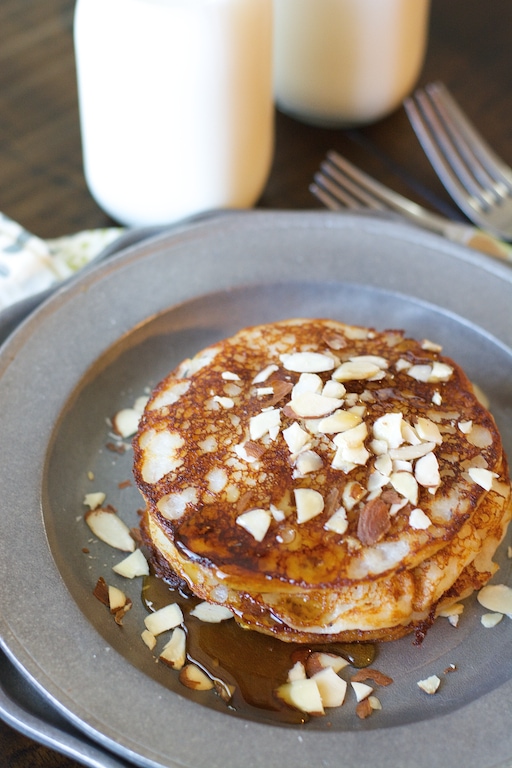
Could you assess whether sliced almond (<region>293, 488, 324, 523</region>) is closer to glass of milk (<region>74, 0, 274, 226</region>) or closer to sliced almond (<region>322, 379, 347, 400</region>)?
sliced almond (<region>322, 379, 347, 400</region>)

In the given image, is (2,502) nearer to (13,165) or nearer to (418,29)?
(13,165)

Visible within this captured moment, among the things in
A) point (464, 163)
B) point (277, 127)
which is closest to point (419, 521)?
point (464, 163)

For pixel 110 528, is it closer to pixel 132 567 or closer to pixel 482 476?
pixel 132 567

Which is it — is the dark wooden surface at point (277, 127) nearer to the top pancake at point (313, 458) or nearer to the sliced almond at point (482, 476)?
the top pancake at point (313, 458)

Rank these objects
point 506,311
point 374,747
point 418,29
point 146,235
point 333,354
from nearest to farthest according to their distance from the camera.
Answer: point 374,747 → point 333,354 → point 506,311 → point 146,235 → point 418,29

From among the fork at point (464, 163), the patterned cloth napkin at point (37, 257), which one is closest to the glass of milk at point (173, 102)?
the patterned cloth napkin at point (37, 257)

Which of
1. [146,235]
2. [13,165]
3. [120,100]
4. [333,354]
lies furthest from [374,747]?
[13,165]

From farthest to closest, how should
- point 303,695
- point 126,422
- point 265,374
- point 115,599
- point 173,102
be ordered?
1. point 173,102
2. point 126,422
3. point 265,374
4. point 115,599
5. point 303,695
